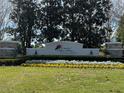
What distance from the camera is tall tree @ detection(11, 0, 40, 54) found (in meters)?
54.9

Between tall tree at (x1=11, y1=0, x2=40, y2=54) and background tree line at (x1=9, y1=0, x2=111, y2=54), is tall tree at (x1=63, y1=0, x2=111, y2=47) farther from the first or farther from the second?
tall tree at (x1=11, y1=0, x2=40, y2=54)

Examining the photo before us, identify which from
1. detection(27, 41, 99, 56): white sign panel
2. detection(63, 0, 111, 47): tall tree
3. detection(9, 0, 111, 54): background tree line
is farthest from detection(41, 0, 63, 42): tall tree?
detection(27, 41, 99, 56): white sign panel

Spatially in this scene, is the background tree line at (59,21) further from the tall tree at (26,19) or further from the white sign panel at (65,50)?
the white sign panel at (65,50)

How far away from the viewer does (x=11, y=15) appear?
188ft

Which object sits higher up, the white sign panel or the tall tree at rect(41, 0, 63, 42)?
the tall tree at rect(41, 0, 63, 42)

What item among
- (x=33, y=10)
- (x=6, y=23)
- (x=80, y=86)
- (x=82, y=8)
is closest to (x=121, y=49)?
(x=82, y=8)

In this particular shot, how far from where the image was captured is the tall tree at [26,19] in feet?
180

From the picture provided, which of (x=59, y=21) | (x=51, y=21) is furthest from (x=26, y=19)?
(x=59, y=21)

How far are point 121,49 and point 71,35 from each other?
31.9ft

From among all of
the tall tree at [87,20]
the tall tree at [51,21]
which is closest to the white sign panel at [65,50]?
the tall tree at [87,20]

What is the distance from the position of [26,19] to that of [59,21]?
4.56m

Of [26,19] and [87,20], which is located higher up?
[26,19]

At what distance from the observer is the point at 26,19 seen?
5481cm

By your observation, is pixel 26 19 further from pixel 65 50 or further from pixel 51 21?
pixel 65 50
